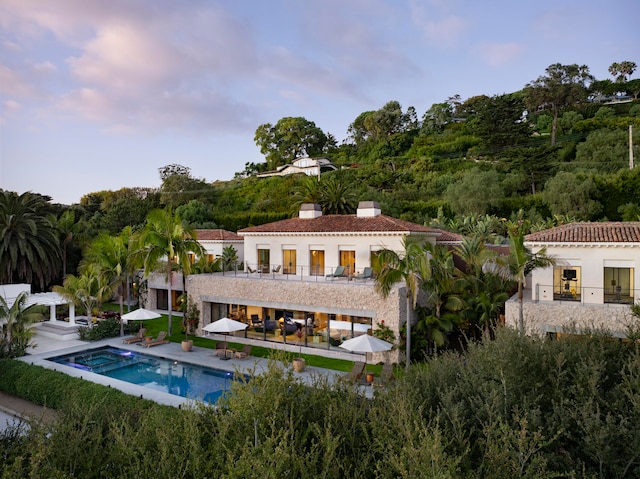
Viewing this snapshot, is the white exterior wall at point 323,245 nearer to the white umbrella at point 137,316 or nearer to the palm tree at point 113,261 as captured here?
the white umbrella at point 137,316

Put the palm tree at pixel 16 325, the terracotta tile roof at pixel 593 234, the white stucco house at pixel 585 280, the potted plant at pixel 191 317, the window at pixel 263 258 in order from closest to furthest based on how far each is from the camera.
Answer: the white stucco house at pixel 585 280
the terracotta tile roof at pixel 593 234
the palm tree at pixel 16 325
the potted plant at pixel 191 317
the window at pixel 263 258

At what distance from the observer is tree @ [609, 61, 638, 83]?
79875 mm

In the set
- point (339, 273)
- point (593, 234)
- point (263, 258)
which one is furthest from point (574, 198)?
point (263, 258)

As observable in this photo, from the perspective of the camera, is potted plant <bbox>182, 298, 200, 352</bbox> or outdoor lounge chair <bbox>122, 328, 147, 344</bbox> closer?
outdoor lounge chair <bbox>122, 328, 147, 344</bbox>

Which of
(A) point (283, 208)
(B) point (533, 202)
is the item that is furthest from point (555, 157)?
(A) point (283, 208)

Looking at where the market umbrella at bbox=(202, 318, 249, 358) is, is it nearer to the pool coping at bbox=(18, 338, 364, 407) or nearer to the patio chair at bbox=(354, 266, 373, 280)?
the pool coping at bbox=(18, 338, 364, 407)

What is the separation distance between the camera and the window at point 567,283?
1972 centimetres

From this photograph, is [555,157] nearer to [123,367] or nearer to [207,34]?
[207,34]

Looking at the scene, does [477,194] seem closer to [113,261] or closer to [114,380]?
[113,261]

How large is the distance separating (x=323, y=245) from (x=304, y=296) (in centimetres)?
462

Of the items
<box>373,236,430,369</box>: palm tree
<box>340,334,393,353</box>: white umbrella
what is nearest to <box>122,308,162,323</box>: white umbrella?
<box>340,334,393,353</box>: white umbrella

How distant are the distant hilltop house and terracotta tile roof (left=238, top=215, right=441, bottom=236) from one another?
48611 mm

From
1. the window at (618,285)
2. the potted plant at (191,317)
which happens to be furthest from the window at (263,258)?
the window at (618,285)

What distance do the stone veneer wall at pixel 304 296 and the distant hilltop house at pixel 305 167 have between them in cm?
5285
